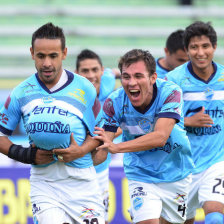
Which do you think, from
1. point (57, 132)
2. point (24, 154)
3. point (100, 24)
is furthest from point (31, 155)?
point (100, 24)

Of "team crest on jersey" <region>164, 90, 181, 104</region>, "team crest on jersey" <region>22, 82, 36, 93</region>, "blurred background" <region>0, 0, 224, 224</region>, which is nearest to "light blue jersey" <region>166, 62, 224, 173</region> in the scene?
"team crest on jersey" <region>164, 90, 181, 104</region>

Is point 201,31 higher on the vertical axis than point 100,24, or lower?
lower

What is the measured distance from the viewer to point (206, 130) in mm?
6133

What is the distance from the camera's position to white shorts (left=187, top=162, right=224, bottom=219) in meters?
6.06

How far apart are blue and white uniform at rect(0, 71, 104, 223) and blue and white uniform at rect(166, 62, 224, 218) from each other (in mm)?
1444

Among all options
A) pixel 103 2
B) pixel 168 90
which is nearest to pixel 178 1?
pixel 103 2

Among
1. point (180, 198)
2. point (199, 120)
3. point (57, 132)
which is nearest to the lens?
point (57, 132)

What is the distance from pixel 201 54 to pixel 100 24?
9.74 metres

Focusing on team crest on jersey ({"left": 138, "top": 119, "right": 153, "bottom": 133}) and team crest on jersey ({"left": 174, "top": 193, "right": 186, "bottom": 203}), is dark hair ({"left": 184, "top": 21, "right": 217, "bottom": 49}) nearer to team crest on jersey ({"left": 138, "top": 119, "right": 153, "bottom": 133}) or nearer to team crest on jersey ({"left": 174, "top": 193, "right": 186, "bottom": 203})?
team crest on jersey ({"left": 138, "top": 119, "right": 153, "bottom": 133})

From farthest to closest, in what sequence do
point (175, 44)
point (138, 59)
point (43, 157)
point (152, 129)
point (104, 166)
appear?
point (175, 44) < point (104, 166) < point (152, 129) < point (138, 59) < point (43, 157)

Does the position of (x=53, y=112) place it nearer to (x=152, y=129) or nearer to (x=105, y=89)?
(x=152, y=129)

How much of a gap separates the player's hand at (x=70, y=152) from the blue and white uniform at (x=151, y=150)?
0.55 m

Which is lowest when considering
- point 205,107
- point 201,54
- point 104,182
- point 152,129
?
point 104,182

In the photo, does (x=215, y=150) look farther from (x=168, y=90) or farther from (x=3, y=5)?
(x=3, y=5)
